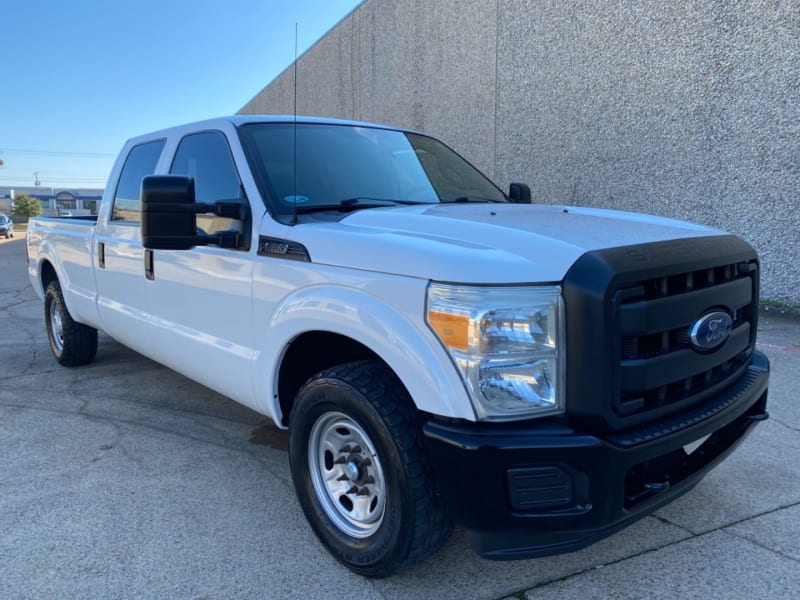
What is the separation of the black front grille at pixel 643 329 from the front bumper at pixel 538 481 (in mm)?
102

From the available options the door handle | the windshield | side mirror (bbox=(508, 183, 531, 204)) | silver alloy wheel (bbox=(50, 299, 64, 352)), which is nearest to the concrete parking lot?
the door handle

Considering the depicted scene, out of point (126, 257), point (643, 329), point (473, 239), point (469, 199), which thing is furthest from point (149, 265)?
point (643, 329)

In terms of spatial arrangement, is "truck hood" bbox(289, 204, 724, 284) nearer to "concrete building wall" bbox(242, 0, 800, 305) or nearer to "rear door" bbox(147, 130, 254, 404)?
"rear door" bbox(147, 130, 254, 404)

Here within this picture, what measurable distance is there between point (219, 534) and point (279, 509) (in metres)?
0.34

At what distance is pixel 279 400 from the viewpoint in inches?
124

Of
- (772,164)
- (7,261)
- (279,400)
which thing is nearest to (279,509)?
(279,400)

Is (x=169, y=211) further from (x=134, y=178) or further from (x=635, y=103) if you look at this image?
(x=635, y=103)

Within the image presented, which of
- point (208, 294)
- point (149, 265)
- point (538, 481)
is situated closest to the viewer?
point (538, 481)

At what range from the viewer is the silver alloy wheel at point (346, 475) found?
8.57ft

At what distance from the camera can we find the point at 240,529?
3.09m

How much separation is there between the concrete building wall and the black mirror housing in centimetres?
702

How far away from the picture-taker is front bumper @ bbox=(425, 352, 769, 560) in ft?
6.92

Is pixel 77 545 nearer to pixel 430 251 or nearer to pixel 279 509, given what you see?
pixel 279 509

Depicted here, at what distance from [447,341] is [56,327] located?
17.3 feet
